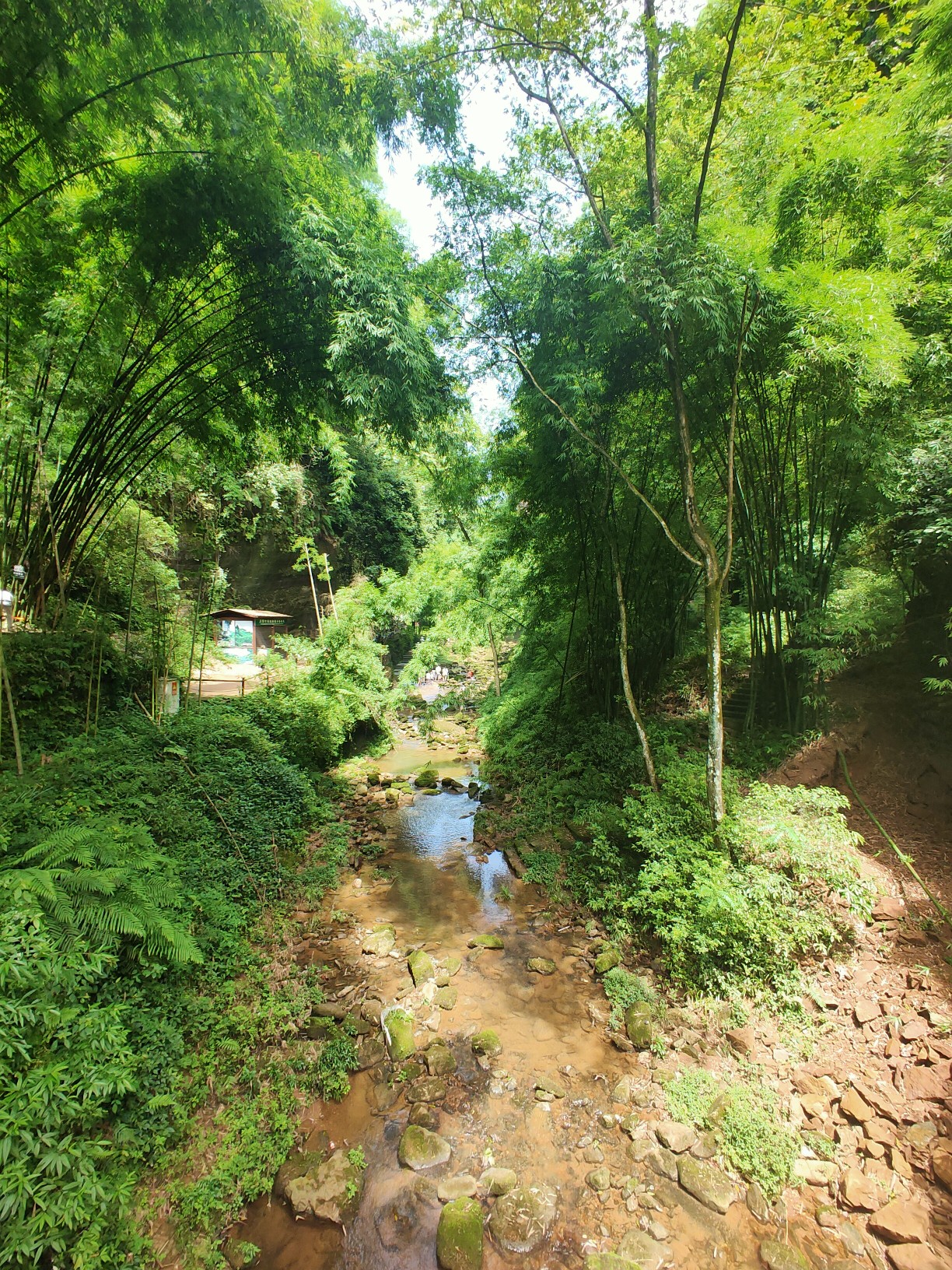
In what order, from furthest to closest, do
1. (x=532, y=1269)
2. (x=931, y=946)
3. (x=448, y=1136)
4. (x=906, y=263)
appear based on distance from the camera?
(x=906, y=263)
(x=931, y=946)
(x=448, y=1136)
(x=532, y=1269)

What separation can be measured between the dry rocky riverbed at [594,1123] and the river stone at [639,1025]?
0.02m

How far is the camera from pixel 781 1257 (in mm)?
2207

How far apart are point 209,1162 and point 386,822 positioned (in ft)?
14.4

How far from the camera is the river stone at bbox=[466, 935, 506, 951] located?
4320mm

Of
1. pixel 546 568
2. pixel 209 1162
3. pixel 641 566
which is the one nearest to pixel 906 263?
pixel 641 566

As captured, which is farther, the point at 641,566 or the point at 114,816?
the point at 641,566

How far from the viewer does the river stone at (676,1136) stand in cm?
266

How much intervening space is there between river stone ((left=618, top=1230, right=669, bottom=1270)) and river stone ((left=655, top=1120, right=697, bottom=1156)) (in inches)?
17.5

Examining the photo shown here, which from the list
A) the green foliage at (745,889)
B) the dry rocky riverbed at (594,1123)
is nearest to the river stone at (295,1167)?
the dry rocky riverbed at (594,1123)

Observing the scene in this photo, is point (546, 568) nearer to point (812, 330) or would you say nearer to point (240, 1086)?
point (812, 330)

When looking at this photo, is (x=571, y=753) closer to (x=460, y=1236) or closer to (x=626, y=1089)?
(x=626, y=1089)

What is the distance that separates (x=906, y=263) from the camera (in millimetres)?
3990

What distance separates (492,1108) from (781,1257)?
4.79 feet

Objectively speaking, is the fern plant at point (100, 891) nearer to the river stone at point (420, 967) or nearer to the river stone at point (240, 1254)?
the river stone at point (240, 1254)
